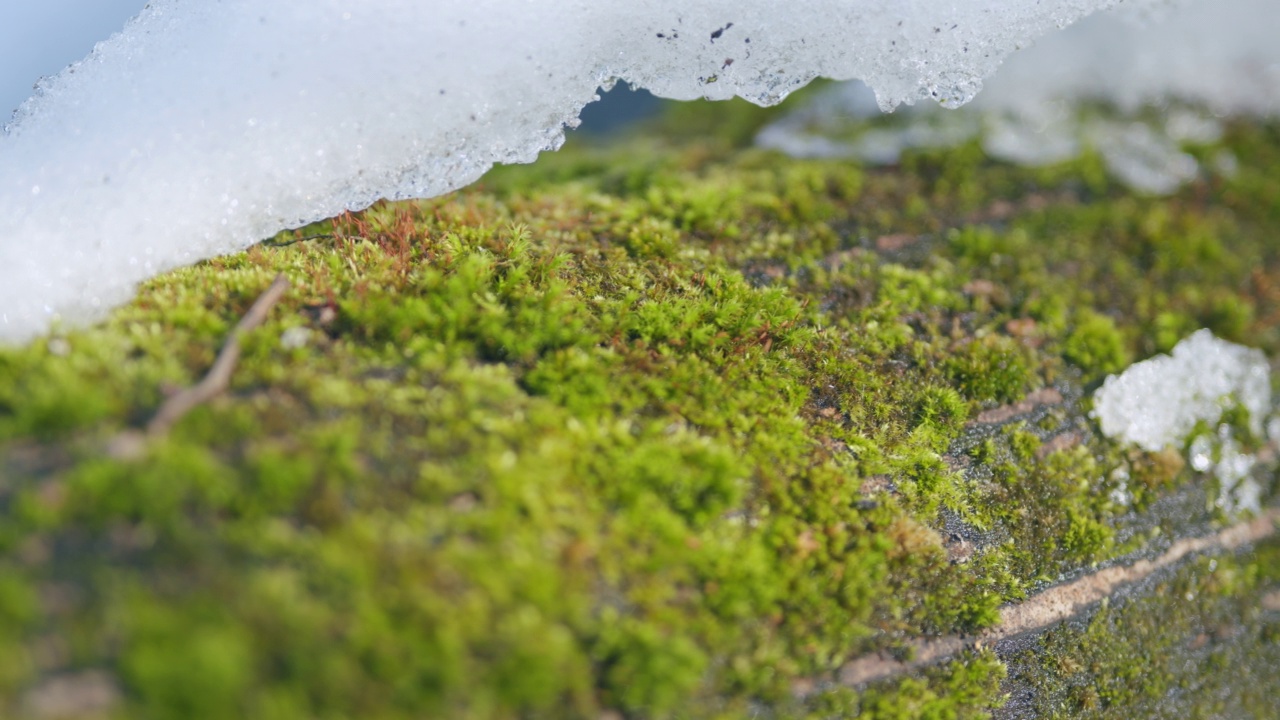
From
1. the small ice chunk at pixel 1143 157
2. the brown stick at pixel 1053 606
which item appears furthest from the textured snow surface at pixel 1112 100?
the brown stick at pixel 1053 606

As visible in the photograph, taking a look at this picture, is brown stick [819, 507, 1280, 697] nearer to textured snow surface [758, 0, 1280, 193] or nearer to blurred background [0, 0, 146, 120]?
textured snow surface [758, 0, 1280, 193]

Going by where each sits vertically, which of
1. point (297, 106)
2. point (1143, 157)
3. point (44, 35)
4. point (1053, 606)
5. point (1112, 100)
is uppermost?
point (44, 35)

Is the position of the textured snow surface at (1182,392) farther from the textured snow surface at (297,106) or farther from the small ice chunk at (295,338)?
the small ice chunk at (295,338)

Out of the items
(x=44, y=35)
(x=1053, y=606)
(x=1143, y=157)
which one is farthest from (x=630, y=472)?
(x=1143, y=157)

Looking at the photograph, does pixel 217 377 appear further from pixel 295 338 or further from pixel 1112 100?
pixel 1112 100

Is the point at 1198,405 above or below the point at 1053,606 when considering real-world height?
below

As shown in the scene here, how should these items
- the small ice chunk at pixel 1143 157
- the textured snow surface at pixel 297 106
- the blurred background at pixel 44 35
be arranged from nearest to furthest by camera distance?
the textured snow surface at pixel 297 106 → the blurred background at pixel 44 35 → the small ice chunk at pixel 1143 157
